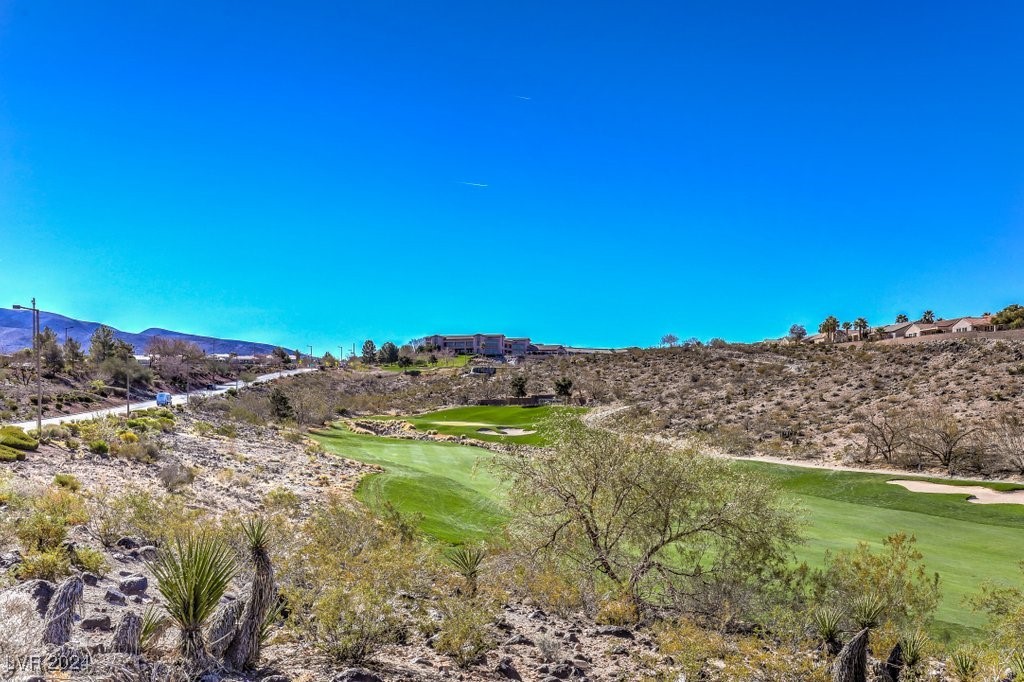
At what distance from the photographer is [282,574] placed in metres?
10.1

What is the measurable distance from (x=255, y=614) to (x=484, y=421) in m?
54.5

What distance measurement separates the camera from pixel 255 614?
281 inches

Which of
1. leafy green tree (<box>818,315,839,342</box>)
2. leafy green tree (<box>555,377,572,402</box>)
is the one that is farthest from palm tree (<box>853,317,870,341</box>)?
leafy green tree (<box>555,377,572,402</box>)

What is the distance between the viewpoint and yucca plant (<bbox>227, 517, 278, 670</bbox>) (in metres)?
6.93

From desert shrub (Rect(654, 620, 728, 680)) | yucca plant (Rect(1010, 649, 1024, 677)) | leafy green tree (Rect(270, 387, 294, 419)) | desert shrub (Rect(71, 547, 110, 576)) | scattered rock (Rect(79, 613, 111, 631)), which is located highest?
leafy green tree (Rect(270, 387, 294, 419))

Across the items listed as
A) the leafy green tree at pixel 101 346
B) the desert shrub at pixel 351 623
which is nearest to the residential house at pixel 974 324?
the desert shrub at pixel 351 623

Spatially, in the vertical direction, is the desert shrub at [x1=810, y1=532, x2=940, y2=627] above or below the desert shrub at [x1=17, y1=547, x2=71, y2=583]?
below

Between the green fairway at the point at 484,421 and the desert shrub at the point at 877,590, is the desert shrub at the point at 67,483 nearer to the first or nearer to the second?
the desert shrub at the point at 877,590

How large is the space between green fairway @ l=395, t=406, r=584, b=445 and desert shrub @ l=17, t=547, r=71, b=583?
37585 mm

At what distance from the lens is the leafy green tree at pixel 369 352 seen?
6270 inches

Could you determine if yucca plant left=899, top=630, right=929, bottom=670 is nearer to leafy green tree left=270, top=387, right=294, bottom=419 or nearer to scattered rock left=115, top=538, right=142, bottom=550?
scattered rock left=115, top=538, right=142, bottom=550

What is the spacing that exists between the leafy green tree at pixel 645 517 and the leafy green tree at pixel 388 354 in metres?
142

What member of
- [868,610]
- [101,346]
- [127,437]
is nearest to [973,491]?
[868,610]

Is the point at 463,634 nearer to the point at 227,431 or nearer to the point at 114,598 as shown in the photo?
the point at 114,598
